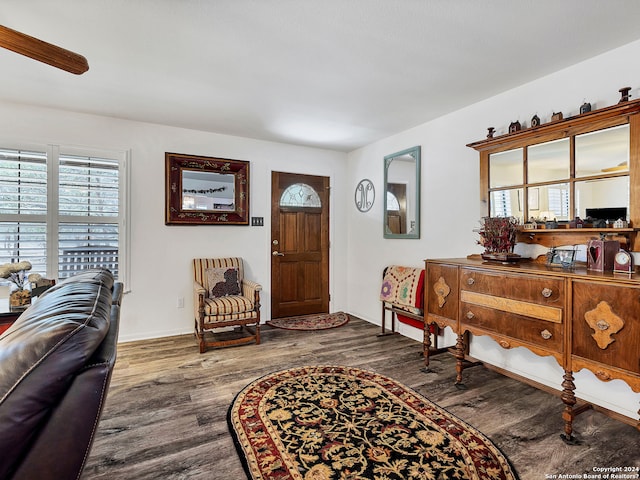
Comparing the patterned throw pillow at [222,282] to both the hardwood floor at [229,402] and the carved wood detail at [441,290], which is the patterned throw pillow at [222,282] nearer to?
the hardwood floor at [229,402]

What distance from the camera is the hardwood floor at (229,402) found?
70.8 inches

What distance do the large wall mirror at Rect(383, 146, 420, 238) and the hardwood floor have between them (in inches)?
51.2

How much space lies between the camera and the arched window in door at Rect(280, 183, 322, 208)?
469 centimetres

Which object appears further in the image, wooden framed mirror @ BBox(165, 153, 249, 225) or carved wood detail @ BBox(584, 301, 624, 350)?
wooden framed mirror @ BBox(165, 153, 249, 225)

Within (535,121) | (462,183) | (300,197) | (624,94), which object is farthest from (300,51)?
(300,197)

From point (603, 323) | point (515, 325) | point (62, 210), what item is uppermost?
point (62, 210)

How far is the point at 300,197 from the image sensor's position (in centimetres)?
479

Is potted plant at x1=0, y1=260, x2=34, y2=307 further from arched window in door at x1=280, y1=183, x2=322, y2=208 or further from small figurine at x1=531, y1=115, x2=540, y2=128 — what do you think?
small figurine at x1=531, y1=115, x2=540, y2=128

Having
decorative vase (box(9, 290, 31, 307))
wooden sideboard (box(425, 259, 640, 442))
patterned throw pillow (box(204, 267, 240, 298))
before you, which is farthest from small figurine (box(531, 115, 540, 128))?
decorative vase (box(9, 290, 31, 307))

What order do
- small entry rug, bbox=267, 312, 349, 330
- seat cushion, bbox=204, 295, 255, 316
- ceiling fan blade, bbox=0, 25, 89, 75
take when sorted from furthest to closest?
small entry rug, bbox=267, 312, 349, 330 < seat cushion, bbox=204, 295, 255, 316 < ceiling fan blade, bbox=0, 25, 89, 75

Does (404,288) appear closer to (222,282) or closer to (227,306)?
(227,306)

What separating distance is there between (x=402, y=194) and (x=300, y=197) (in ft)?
4.77

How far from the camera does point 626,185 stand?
7.23 feet

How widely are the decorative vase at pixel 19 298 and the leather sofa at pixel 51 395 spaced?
5.48 ft
